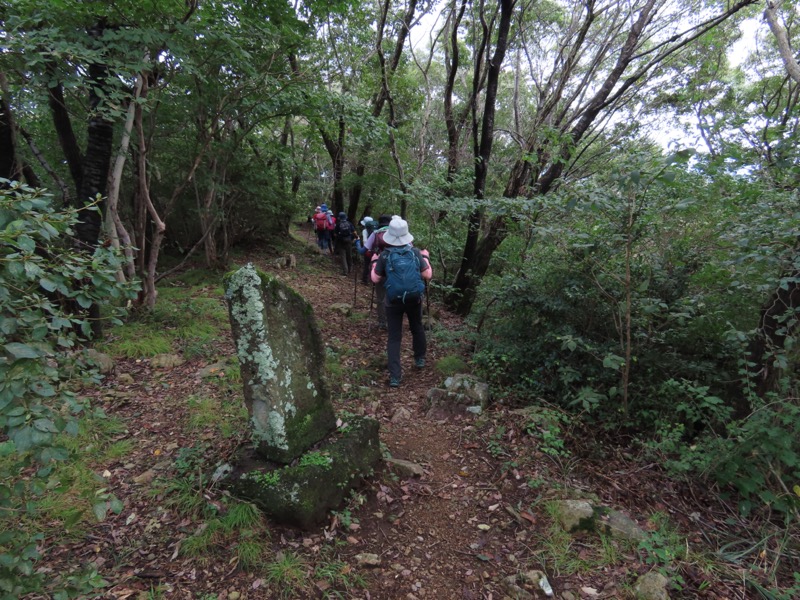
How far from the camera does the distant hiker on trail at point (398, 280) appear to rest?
16.7 feet

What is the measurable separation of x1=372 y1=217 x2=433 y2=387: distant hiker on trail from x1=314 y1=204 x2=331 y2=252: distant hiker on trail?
8590mm

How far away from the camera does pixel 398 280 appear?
5.08m

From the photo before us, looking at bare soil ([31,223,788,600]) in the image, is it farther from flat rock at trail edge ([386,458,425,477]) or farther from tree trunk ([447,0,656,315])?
tree trunk ([447,0,656,315])

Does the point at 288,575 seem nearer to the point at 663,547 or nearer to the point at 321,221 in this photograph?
the point at 663,547

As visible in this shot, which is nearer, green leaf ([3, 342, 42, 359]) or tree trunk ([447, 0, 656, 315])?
green leaf ([3, 342, 42, 359])

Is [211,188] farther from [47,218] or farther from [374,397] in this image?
[47,218]

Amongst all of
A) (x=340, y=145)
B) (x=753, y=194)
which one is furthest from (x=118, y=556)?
(x=340, y=145)

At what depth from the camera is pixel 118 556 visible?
8.79 feet

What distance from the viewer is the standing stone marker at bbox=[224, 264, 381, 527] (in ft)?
9.67

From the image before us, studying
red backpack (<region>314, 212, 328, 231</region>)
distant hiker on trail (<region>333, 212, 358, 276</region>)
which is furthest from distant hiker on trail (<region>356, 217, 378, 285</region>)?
red backpack (<region>314, 212, 328, 231</region>)

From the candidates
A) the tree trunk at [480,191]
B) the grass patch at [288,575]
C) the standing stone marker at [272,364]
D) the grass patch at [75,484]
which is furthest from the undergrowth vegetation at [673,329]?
the grass patch at [75,484]

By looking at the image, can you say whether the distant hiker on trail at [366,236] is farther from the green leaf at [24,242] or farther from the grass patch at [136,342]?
the green leaf at [24,242]

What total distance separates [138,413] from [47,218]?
135 inches

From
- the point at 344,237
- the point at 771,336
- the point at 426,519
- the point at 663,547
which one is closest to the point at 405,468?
the point at 426,519
